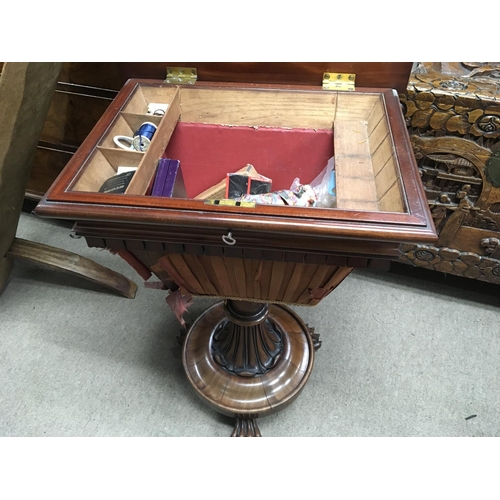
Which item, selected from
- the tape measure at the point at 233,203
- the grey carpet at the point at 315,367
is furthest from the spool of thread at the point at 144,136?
the grey carpet at the point at 315,367

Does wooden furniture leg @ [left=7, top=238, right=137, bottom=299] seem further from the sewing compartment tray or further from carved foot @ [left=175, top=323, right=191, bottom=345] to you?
the sewing compartment tray

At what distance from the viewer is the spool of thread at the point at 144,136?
3.06 feet

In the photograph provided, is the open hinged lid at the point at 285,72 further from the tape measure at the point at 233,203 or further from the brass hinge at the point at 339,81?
the tape measure at the point at 233,203

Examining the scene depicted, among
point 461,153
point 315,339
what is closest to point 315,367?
point 315,339

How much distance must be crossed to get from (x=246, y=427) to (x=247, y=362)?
20 centimetres

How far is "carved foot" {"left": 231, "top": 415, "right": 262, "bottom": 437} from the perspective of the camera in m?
1.19

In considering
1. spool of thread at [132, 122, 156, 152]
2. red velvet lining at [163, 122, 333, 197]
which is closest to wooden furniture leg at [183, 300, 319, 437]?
red velvet lining at [163, 122, 333, 197]

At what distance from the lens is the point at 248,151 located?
1.12m

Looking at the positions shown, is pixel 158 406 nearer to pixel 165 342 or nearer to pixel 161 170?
pixel 165 342

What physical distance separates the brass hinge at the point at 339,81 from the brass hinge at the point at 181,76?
37cm

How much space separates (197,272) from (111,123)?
417 mm

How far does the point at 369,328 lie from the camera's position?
151 centimetres

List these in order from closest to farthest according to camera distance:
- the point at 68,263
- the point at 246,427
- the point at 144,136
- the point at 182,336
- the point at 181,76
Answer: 1. the point at 144,136
2. the point at 181,76
3. the point at 246,427
4. the point at 182,336
5. the point at 68,263

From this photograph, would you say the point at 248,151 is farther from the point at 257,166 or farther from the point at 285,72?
the point at 285,72
